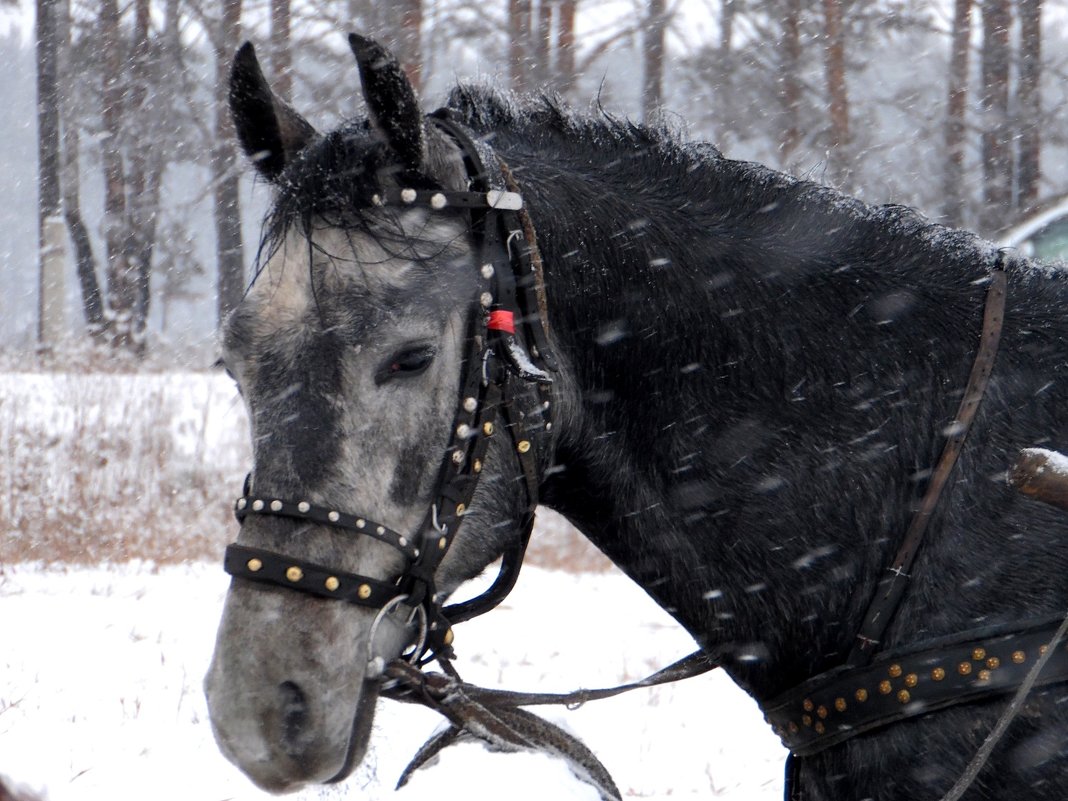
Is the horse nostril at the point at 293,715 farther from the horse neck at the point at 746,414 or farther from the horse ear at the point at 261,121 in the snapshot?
the horse ear at the point at 261,121

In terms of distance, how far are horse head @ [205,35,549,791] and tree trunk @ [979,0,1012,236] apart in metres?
15.2

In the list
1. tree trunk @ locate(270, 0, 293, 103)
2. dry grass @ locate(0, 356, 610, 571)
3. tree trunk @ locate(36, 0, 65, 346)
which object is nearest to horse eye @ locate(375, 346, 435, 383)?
dry grass @ locate(0, 356, 610, 571)

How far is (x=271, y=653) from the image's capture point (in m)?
1.97

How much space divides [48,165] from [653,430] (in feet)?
52.7

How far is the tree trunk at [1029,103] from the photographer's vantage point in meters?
15.9

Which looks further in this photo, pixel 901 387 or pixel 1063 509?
pixel 901 387

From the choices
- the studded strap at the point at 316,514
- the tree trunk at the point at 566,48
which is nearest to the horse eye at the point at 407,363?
the studded strap at the point at 316,514

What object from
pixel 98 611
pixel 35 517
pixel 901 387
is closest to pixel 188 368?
pixel 35 517

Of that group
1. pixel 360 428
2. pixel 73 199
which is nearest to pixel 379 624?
pixel 360 428

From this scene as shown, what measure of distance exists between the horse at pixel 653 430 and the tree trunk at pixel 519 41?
1203 centimetres

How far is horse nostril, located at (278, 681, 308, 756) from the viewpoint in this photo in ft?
6.45

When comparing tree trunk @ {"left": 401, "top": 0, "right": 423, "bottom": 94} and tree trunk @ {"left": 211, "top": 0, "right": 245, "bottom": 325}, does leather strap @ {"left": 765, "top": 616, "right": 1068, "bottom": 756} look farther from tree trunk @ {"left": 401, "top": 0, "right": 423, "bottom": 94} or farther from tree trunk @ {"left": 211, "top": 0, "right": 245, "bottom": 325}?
tree trunk @ {"left": 401, "top": 0, "right": 423, "bottom": 94}

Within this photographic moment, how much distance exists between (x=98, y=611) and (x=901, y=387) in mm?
4801

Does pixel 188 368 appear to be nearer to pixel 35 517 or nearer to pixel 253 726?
pixel 35 517
